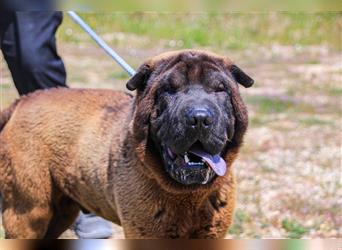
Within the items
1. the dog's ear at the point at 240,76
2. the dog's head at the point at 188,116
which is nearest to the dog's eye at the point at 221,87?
the dog's head at the point at 188,116

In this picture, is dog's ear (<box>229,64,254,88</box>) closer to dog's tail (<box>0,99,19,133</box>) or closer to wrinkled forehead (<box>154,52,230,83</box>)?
wrinkled forehead (<box>154,52,230,83</box>)

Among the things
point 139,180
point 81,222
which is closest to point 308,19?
point 81,222

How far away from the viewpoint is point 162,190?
10.9 ft

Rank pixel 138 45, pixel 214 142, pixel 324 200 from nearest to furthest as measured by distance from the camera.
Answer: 1. pixel 214 142
2. pixel 324 200
3. pixel 138 45

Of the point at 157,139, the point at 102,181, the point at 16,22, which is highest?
the point at 16,22

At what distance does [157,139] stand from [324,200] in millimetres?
2772

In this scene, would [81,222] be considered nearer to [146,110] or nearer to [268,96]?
[146,110]

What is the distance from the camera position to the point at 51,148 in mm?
3834

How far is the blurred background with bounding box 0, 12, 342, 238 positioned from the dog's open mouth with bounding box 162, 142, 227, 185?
0.71 meters

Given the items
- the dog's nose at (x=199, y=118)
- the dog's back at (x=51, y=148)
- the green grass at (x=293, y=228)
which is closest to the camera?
the dog's nose at (x=199, y=118)

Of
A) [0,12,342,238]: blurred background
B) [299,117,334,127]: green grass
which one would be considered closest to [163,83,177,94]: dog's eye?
[0,12,342,238]: blurred background

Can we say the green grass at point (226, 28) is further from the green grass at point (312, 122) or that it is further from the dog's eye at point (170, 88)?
the dog's eye at point (170, 88)

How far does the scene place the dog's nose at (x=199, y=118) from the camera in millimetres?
2916

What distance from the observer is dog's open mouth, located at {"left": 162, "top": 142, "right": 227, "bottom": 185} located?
3078 mm
